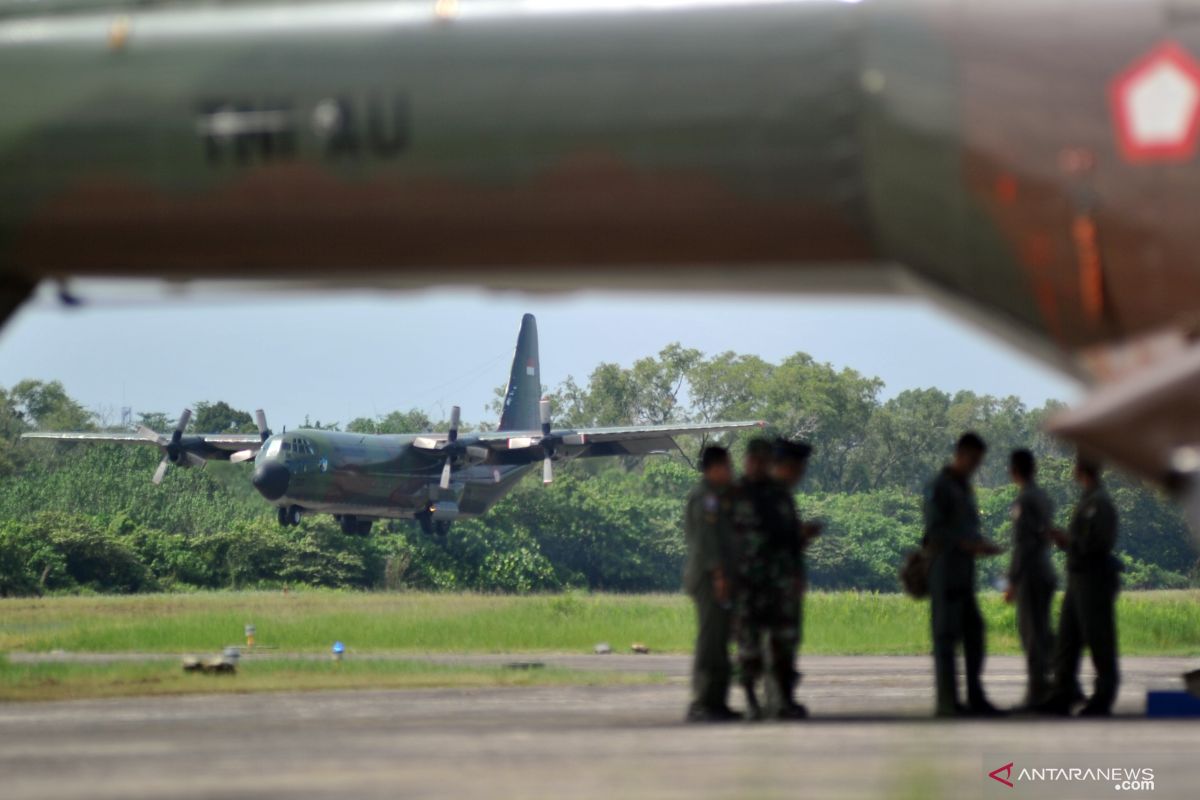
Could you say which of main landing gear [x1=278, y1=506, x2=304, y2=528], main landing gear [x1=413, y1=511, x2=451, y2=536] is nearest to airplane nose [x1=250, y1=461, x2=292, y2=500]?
main landing gear [x1=278, y1=506, x2=304, y2=528]

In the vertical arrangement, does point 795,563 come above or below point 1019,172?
below

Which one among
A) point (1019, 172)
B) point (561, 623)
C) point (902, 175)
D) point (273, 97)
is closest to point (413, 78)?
point (273, 97)

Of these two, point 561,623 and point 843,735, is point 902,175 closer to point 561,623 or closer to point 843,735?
point 843,735

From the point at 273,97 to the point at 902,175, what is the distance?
318 cm

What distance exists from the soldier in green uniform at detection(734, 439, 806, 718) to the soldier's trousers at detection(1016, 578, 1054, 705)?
1549 mm

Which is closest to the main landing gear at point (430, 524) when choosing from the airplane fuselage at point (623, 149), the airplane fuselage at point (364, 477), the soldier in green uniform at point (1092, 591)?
the airplane fuselage at point (364, 477)

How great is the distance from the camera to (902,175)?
311 inches

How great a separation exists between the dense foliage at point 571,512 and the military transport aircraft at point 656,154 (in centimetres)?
4037

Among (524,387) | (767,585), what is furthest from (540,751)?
(524,387)

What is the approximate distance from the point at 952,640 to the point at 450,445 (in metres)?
39.5

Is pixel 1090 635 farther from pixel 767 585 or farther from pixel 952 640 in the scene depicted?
pixel 767 585

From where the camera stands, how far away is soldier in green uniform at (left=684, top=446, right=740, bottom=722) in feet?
31.1

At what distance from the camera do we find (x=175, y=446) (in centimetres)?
4653

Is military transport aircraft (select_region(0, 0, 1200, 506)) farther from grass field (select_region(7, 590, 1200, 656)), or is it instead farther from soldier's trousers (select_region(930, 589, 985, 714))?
grass field (select_region(7, 590, 1200, 656))
